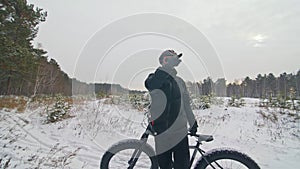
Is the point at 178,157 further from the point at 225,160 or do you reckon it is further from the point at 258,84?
the point at 258,84

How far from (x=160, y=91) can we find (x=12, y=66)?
12.6m

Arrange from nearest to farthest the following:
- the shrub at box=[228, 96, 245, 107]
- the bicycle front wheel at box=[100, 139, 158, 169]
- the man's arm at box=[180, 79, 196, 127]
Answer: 1. the man's arm at box=[180, 79, 196, 127]
2. the bicycle front wheel at box=[100, 139, 158, 169]
3. the shrub at box=[228, 96, 245, 107]

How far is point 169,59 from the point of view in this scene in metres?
2.02

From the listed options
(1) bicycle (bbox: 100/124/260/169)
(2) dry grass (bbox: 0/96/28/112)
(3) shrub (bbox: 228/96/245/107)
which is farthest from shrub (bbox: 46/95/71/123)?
(3) shrub (bbox: 228/96/245/107)

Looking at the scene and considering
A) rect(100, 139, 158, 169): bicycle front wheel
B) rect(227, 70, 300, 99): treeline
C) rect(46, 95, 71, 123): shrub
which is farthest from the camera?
rect(227, 70, 300, 99): treeline

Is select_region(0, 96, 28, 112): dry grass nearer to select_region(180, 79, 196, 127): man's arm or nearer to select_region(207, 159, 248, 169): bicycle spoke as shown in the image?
select_region(180, 79, 196, 127): man's arm

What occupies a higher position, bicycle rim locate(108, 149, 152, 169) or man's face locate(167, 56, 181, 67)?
man's face locate(167, 56, 181, 67)

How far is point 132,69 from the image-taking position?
138 inches

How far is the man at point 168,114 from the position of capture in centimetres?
197

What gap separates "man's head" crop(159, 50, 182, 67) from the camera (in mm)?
2021

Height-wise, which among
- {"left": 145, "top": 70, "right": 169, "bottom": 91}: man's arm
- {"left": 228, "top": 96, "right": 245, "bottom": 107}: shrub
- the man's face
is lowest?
{"left": 228, "top": 96, "right": 245, "bottom": 107}: shrub

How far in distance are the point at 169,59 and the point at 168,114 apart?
56cm

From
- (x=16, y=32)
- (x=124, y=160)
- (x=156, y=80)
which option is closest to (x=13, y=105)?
(x=16, y=32)

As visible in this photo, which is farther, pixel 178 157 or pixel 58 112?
pixel 58 112
